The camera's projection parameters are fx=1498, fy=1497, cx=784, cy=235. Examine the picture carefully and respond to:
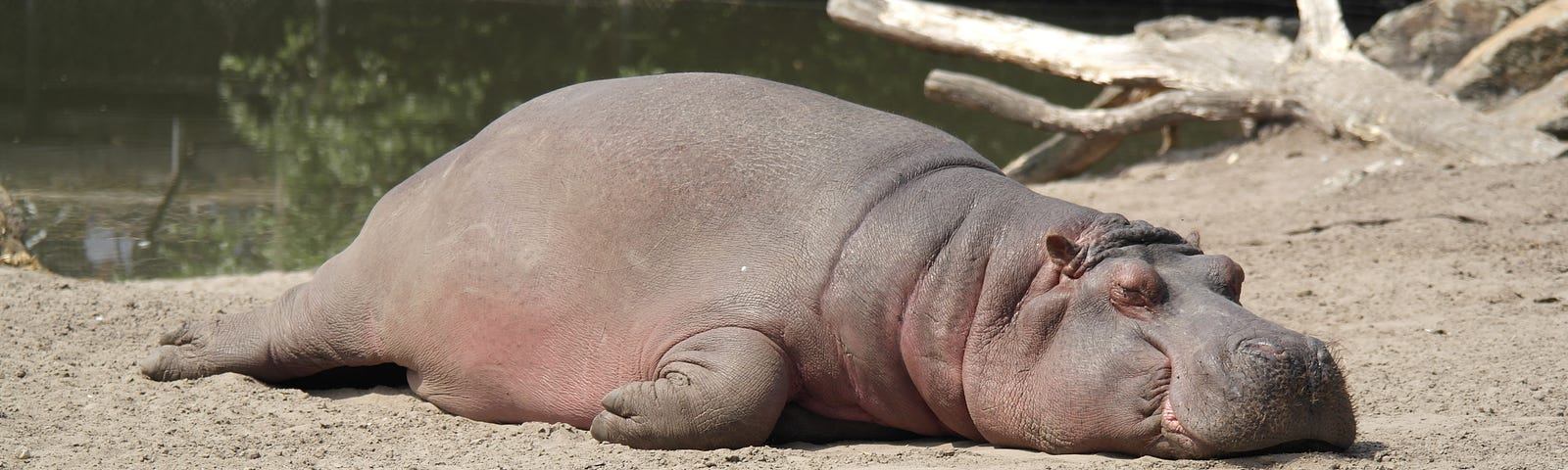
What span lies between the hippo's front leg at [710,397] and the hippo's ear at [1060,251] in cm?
72

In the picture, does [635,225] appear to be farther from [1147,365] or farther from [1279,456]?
[1279,456]

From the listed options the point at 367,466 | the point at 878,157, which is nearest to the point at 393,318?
the point at 367,466

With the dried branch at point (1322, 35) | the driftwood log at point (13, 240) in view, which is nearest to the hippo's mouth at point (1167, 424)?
the driftwood log at point (13, 240)

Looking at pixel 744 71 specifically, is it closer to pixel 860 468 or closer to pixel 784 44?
pixel 784 44

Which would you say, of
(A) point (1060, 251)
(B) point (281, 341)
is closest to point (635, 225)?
(A) point (1060, 251)

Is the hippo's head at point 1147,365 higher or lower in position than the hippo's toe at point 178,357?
higher

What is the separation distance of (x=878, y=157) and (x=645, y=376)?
2.84 ft

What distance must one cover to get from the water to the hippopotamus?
12.7 ft

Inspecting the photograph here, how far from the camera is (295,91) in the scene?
13.4 meters

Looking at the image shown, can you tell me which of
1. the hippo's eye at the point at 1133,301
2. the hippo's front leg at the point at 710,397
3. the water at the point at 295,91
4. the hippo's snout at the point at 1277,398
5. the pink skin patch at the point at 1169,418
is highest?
the hippo's eye at the point at 1133,301

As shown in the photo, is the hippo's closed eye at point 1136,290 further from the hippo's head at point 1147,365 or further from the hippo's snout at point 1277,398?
the hippo's snout at point 1277,398

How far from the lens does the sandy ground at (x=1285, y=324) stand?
12.1 feet

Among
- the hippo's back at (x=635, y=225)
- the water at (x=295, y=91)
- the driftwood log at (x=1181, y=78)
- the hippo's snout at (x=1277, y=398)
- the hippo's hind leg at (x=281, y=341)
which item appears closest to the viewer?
the hippo's snout at (x=1277, y=398)

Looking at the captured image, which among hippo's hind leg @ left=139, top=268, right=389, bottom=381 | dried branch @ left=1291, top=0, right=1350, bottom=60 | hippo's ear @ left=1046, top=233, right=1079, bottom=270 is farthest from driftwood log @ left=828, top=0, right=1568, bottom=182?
hippo's hind leg @ left=139, top=268, right=389, bottom=381
